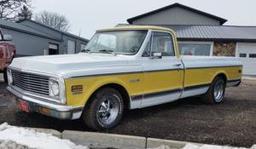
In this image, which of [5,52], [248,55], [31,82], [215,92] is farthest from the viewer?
[248,55]

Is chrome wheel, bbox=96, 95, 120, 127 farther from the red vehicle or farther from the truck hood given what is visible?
the red vehicle

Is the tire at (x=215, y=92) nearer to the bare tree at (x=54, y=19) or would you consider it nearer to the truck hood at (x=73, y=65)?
the truck hood at (x=73, y=65)

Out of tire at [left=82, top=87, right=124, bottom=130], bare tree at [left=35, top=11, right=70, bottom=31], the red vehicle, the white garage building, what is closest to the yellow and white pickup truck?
tire at [left=82, top=87, right=124, bottom=130]

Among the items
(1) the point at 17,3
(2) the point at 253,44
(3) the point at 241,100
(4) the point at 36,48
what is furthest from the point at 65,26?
(3) the point at 241,100

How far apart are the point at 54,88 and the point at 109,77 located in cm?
103

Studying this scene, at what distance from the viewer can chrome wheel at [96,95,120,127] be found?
6215 mm

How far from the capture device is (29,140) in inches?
205

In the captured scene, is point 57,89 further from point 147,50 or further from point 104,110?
point 147,50

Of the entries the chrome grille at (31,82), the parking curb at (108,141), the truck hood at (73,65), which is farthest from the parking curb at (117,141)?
the truck hood at (73,65)

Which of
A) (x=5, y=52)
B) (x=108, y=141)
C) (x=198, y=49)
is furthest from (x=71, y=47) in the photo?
(x=108, y=141)

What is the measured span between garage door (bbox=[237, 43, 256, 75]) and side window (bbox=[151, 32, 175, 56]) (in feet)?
67.7

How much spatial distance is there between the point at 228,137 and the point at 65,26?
73.9 m

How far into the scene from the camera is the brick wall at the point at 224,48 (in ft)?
89.6

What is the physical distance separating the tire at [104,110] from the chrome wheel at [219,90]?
383 centimetres
